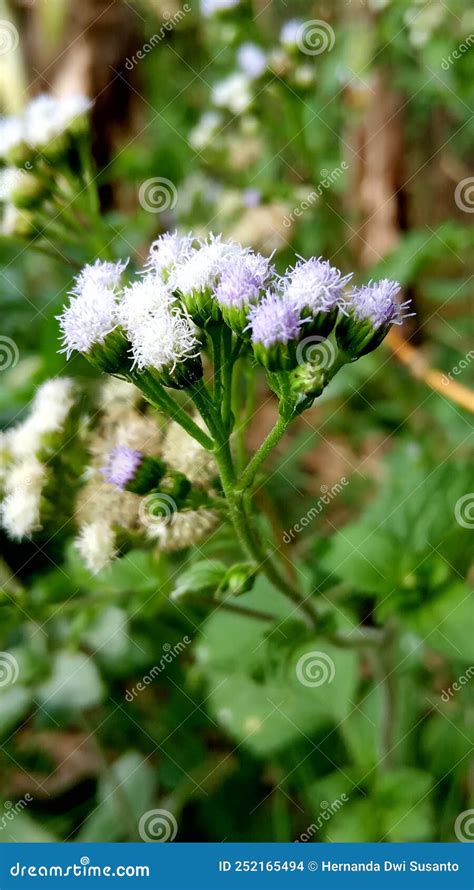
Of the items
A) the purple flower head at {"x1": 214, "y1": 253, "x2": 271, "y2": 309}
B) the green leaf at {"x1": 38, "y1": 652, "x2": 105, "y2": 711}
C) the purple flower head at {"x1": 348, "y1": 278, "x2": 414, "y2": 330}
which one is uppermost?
the purple flower head at {"x1": 348, "y1": 278, "x2": 414, "y2": 330}

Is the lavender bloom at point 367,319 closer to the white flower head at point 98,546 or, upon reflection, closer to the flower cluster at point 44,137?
the white flower head at point 98,546

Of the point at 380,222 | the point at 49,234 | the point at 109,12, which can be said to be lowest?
the point at 49,234

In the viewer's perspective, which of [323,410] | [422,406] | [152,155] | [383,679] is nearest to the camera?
[383,679]

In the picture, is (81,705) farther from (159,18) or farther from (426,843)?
(159,18)

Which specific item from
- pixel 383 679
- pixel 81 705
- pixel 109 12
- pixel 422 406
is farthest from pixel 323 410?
pixel 109 12

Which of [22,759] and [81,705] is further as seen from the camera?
[22,759]

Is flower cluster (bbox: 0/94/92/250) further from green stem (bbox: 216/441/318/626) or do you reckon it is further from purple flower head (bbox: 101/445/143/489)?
green stem (bbox: 216/441/318/626)

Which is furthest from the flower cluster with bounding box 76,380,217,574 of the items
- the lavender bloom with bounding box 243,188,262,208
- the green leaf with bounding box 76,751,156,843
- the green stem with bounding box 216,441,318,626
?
the lavender bloom with bounding box 243,188,262,208
